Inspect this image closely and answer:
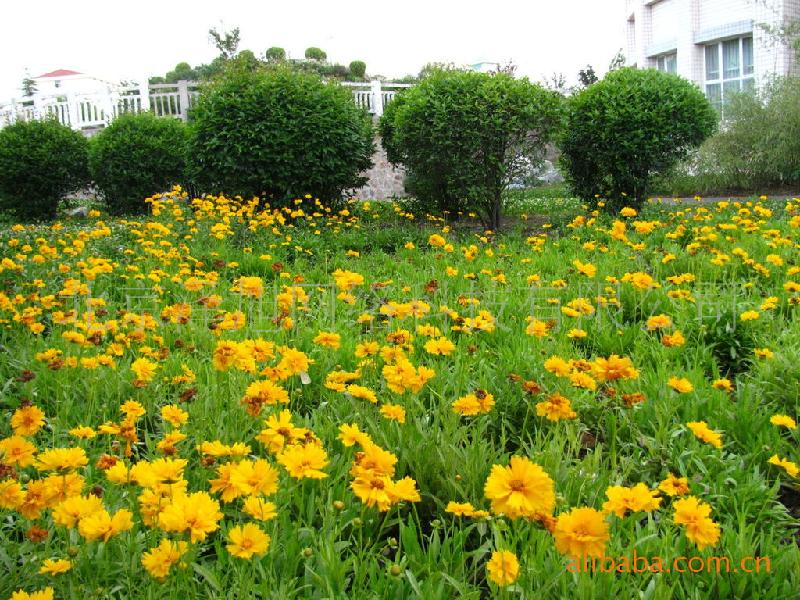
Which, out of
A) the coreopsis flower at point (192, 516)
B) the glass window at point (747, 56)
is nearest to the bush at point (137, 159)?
the coreopsis flower at point (192, 516)

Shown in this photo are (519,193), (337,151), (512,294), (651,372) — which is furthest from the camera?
(519,193)

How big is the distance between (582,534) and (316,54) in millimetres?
29078

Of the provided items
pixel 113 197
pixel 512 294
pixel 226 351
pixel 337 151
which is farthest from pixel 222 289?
pixel 113 197

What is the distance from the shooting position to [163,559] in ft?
3.67

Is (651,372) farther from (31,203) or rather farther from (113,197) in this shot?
(31,203)

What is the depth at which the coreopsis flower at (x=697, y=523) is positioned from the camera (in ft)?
4.00

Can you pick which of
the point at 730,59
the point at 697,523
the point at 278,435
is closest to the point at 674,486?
the point at 697,523

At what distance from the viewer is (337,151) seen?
7.28 m

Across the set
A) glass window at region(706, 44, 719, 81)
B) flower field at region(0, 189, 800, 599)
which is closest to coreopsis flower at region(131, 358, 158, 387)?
flower field at region(0, 189, 800, 599)

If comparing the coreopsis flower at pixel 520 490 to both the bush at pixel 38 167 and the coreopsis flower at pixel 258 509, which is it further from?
the bush at pixel 38 167

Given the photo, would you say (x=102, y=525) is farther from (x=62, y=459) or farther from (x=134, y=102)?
(x=134, y=102)

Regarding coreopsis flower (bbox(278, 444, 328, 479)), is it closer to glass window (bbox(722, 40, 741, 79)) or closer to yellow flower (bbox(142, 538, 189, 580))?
yellow flower (bbox(142, 538, 189, 580))

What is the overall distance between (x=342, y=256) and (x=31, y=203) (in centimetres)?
731

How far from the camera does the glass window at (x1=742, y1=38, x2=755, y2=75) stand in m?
15.8
